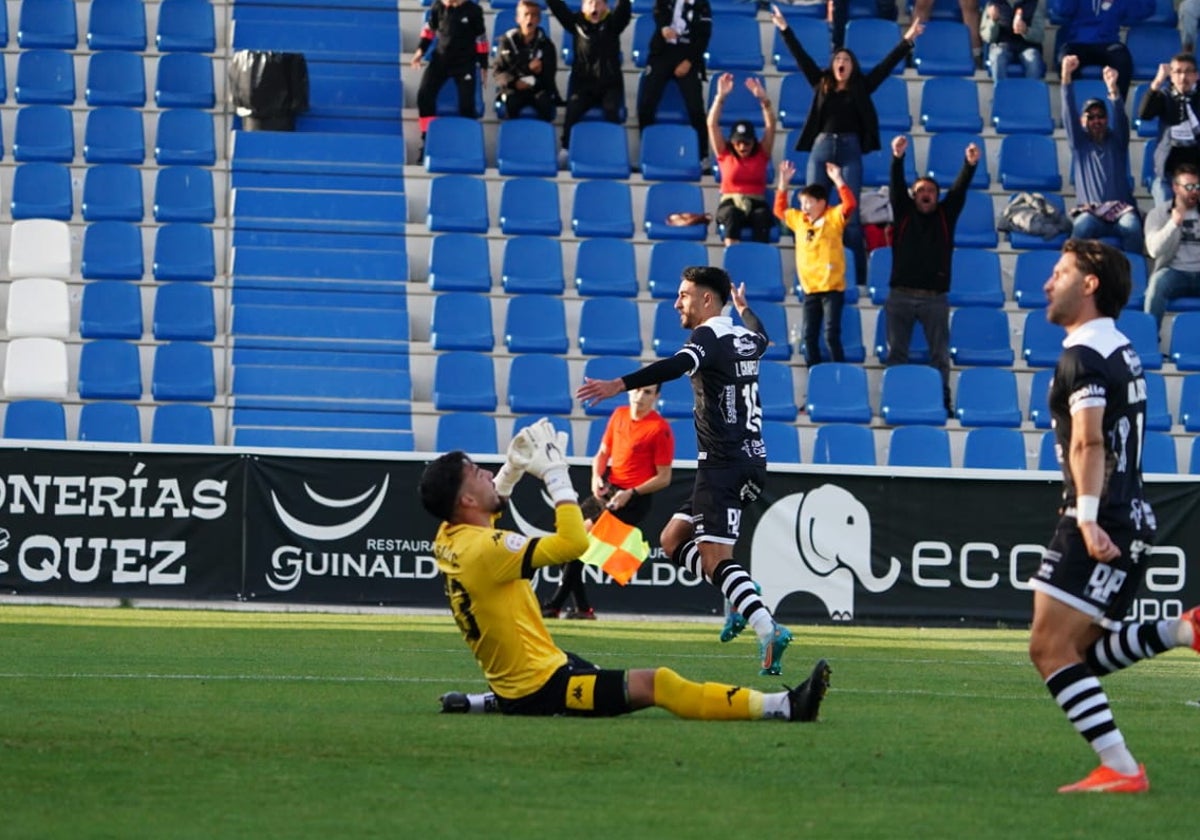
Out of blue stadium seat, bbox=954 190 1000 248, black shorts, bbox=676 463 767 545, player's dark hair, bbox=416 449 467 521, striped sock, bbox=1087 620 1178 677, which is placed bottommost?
striped sock, bbox=1087 620 1178 677

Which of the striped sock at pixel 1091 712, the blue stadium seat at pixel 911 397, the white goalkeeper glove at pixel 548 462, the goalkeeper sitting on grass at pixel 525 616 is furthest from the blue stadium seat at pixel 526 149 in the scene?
the striped sock at pixel 1091 712

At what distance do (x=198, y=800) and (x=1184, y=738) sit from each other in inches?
179

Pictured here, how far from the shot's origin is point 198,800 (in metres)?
6.36

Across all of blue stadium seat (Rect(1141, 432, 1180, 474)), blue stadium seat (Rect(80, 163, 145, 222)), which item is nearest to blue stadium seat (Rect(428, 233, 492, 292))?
blue stadium seat (Rect(80, 163, 145, 222))

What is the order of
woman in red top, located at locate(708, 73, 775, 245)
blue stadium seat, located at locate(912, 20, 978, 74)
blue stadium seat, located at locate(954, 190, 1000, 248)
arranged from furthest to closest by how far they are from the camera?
1. blue stadium seat, located at locate(912, 20, 978, 74)
2. blue stadium seat, located at locate(954, 190, 1000, 248)
3. woman in red top, located at locate(708, 73, 775, 245)

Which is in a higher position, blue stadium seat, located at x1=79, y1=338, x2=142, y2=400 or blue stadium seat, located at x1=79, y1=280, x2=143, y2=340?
blue stadium seat, located at x1=79, y1=280, x2=143, y2=340

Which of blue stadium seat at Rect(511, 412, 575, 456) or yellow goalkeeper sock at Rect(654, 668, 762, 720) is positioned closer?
yellow goalkeeper sock at Rect(654, 668, 762, 720)

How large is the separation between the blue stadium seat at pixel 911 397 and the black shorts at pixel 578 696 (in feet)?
42.4

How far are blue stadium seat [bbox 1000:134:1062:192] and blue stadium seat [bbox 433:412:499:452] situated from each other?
7.68 metres

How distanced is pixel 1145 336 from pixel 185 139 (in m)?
10.8

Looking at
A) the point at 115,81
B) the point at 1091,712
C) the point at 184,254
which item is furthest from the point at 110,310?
the point at 1091,712

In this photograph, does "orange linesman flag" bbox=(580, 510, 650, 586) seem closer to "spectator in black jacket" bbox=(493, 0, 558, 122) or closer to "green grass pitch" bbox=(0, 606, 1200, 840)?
"green grass pitch" bbox=(0, 606, 1200, 840)

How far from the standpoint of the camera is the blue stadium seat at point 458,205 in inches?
886

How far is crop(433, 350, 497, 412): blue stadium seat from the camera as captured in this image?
2081 cm
